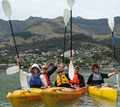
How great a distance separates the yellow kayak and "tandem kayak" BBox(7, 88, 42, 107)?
327 cm

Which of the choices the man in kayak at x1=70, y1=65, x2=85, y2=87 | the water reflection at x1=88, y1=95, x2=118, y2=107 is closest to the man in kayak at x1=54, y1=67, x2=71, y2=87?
the water reflection at x1=88, y1=95, x2=118, y2=107

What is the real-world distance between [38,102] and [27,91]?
0.88 metres

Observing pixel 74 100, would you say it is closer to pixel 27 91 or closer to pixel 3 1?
pixel 27 91

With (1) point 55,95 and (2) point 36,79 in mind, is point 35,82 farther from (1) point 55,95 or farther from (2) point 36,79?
(1) point 55,95

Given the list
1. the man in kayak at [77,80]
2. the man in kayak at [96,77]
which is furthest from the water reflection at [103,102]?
the man in kayak at [77,80]

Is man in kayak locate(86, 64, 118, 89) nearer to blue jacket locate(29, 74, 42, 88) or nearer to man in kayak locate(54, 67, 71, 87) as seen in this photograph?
man in kayak locate(54, 67, 71, 87)

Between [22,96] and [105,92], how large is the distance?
157 inches

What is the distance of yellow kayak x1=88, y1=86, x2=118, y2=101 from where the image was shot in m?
12.7

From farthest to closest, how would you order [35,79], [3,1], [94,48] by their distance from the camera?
[94,48]
[3,1]
[35,79]

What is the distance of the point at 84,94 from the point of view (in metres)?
15.1

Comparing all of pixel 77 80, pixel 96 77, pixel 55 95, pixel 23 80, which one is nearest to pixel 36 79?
pixel 23 80

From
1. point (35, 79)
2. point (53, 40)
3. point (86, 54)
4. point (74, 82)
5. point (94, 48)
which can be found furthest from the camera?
point (53, 40)

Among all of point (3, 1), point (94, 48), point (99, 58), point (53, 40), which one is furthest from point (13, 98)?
point (53, 40)

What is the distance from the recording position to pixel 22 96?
11.5 meters
